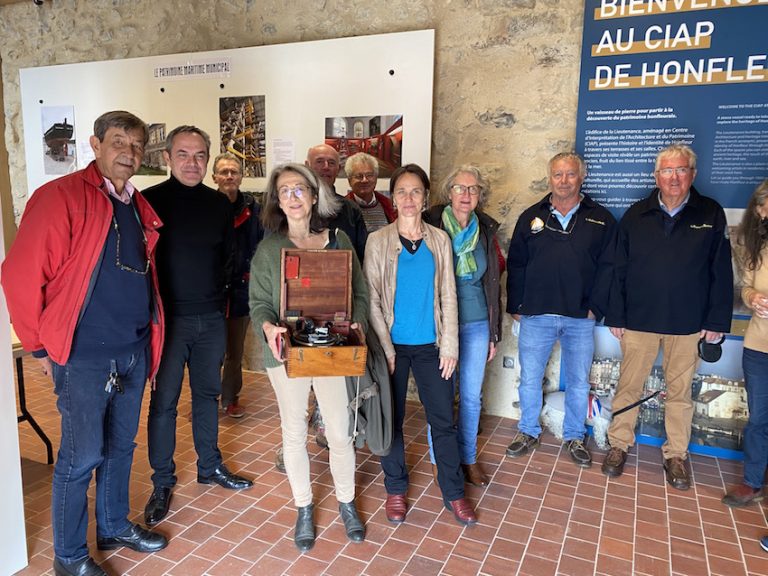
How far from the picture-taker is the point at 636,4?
361 cm

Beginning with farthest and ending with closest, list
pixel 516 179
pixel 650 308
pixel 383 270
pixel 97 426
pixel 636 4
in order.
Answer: pixel 516 179
pixel 636 4
pixel 650 308
pixel 383 270
pixel 97 426

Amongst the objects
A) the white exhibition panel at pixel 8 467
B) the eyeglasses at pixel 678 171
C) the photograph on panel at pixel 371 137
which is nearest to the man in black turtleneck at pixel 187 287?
the white exhibition panel at pixel 8 467

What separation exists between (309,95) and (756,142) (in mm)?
3237

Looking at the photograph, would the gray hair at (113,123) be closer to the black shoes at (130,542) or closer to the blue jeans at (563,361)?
the black shoes at (130,542)

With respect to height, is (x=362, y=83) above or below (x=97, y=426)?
above

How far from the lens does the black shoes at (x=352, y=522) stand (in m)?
2.72

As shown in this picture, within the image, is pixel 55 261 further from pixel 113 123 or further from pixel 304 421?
pixel 304 421

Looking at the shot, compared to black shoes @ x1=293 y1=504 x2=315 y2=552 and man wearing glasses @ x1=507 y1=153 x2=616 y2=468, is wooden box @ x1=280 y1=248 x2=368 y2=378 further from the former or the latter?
man wearing glasses @ x1=507 y1=153 x2=616 y2=468

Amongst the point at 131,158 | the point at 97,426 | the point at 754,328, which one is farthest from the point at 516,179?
the point at 97,426

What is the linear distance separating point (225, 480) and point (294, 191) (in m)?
A: 1.78

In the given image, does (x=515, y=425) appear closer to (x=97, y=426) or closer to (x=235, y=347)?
(x=235, y=347)

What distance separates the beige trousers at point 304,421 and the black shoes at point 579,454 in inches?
64.9

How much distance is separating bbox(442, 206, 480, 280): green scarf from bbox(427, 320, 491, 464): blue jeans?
30cm

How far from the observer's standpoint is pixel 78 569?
235 centimetres
